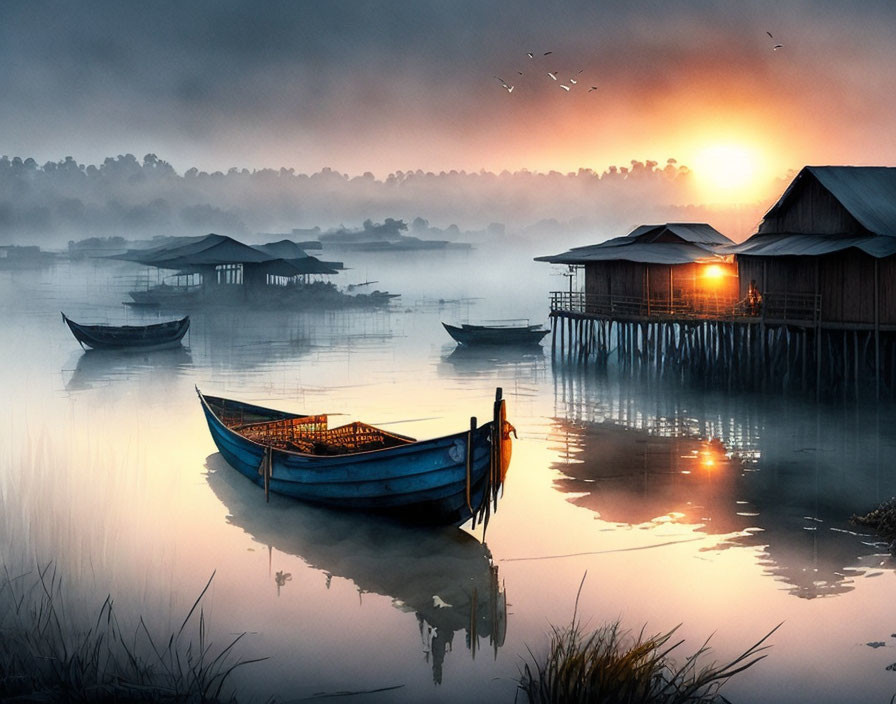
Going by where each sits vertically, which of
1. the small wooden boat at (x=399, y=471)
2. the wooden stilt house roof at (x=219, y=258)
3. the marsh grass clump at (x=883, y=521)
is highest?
the wooden stilt house roof at (x=219, y=258)

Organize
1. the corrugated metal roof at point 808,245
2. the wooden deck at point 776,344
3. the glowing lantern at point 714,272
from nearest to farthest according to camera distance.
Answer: the corrugated metal roof at point 808,245 < the wooden deck at point 776,344 < the glowing lantern at point 714,272

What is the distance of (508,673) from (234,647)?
328cm

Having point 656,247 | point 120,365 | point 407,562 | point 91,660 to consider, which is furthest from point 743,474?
point 120,365

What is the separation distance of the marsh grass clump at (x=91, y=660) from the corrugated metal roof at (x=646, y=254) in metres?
29.5

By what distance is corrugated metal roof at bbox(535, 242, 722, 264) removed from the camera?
40.1 meters

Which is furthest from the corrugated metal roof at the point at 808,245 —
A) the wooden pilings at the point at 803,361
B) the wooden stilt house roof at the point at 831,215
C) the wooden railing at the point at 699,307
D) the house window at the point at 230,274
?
the house window at the point at 230,274

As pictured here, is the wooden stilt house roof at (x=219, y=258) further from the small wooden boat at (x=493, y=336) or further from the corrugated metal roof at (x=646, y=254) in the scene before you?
the corrugated metal roof at (x=646, y=254)

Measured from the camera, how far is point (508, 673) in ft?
39.5

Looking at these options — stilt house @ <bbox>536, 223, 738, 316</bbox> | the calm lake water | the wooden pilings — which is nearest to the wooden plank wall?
stilt house @ <bbox>536, 223, 738, 316</bbox>

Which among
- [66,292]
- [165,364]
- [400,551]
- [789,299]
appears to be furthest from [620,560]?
[66,292]

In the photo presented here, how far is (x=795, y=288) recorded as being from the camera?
1347 inches

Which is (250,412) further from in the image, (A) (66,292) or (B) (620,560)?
(A) (66,292)

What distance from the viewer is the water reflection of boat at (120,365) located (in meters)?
44.3

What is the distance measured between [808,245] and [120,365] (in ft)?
104
